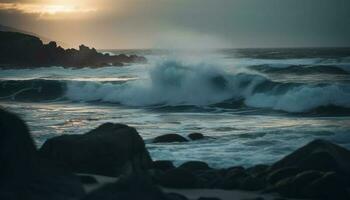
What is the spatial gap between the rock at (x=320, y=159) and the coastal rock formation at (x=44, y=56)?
51.8m

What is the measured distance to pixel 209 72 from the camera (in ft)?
Result: 94.6

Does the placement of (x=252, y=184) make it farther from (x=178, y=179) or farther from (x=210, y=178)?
(x=178, y=179)

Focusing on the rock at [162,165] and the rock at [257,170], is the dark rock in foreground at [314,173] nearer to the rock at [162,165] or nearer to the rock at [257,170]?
the rock at [257,170]

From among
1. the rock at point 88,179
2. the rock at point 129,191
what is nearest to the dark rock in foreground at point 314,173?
the rock at point 88,179

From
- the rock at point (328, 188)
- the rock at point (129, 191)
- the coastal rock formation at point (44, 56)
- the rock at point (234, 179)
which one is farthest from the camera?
the coastal rock formation at point (44, 56)

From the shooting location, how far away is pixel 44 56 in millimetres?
63281

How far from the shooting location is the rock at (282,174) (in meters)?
8.13

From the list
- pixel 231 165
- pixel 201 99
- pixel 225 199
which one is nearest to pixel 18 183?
pixel 225 199

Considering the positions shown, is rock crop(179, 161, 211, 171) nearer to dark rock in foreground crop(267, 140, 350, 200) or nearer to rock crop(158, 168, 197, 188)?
rock crop(158, 168, 197, 188)

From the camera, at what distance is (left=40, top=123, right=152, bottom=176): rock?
28.3 ft

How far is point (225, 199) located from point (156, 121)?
10.5 meters

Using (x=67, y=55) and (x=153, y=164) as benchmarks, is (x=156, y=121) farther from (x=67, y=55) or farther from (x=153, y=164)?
(x=67, y=55)

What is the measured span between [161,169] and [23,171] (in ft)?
14.1

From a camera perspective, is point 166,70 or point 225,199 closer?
point 225,199
